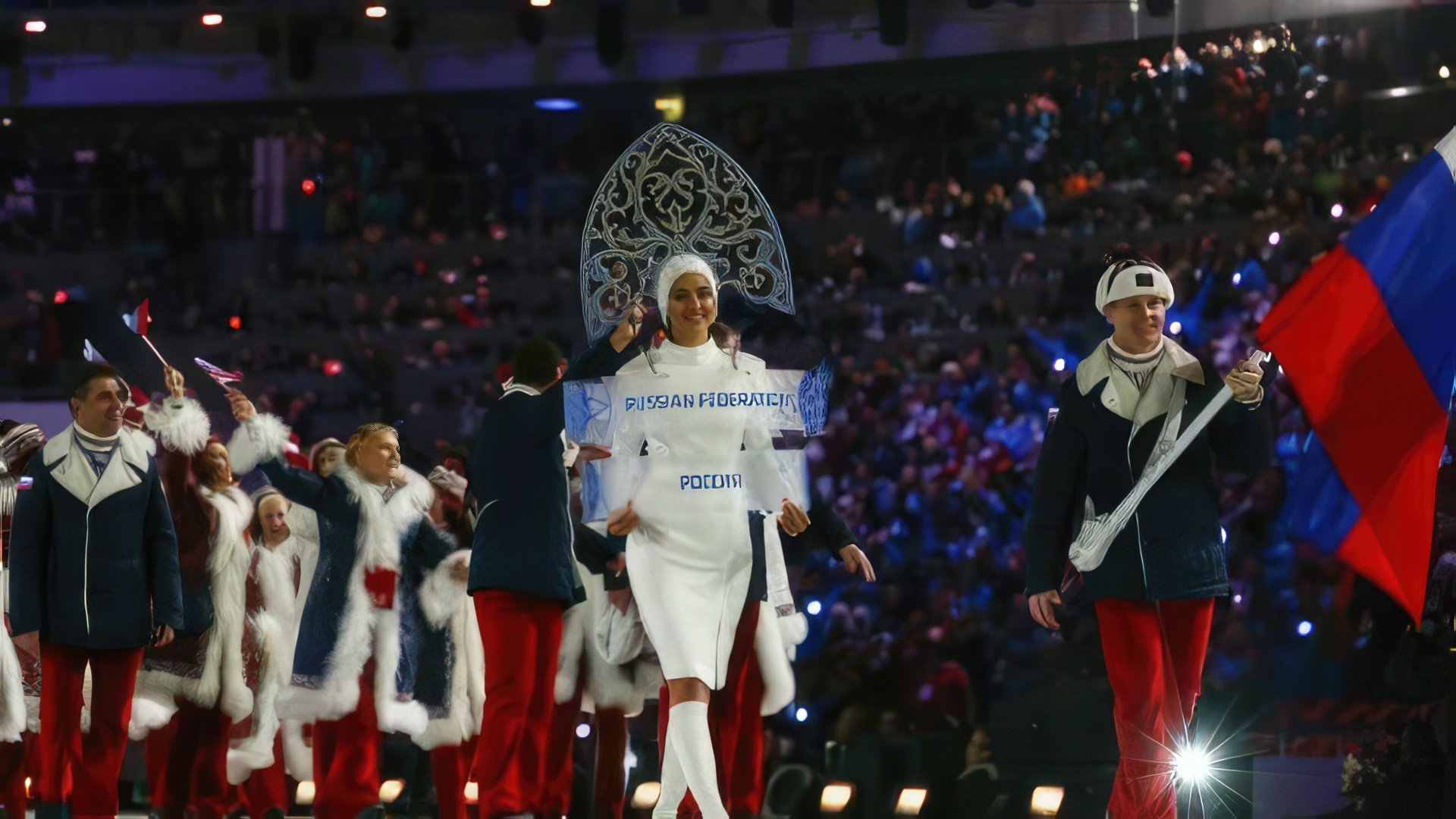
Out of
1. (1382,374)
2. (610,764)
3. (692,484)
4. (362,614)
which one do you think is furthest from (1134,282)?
(362,614)

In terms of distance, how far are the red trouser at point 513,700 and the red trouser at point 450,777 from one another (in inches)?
16.6

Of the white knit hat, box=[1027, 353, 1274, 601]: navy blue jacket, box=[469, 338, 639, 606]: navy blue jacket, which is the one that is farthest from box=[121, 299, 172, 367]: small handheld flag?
the white knit hat

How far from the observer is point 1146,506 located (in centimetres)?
534

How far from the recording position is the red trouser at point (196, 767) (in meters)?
6.29

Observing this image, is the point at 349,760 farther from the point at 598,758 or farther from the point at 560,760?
the point at 598,758

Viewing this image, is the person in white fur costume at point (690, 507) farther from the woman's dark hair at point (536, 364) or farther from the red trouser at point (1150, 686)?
the red trouser at point (1150, 686)

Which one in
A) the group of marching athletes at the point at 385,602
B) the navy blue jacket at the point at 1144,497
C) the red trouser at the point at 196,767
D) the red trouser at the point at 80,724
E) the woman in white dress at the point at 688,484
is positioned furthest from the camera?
the red trouser at the point at 196,767

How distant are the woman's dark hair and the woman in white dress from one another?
43cm

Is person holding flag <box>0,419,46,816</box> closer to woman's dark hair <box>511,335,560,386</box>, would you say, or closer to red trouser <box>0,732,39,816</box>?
red trouser <box>0,732,39,816</box>

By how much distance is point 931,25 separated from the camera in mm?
11297

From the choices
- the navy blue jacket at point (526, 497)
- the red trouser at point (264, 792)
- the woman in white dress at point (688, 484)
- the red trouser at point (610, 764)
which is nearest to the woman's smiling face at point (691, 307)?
the woman in white dress at point (688, 484)

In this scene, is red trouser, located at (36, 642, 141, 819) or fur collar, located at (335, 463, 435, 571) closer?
red trouser, located at (36, 642, 141, 819)

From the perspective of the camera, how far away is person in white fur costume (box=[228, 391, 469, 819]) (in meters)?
6.17

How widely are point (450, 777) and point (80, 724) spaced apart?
3.84 ft
